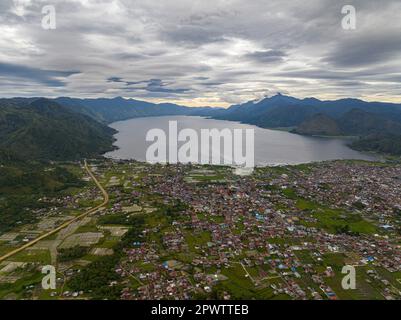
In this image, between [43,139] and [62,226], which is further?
[43,139]

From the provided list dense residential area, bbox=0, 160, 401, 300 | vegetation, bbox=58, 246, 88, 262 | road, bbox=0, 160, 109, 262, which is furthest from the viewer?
road, bbox=0, 160, 109, 262

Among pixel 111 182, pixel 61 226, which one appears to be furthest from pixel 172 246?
pixel 111 182

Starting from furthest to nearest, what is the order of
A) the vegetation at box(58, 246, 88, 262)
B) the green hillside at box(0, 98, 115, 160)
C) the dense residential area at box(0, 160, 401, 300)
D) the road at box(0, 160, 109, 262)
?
1. the green hillside at box(0, 98, 115, 160)
2. the road at box(0, 160, 109, 262)
3. the vegetation at box(58, 246, 88, 262)
4. the dense residential area at box(0, 160, 401, 300)

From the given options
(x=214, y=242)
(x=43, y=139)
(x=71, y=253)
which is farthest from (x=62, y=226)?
(x=43, y=139)

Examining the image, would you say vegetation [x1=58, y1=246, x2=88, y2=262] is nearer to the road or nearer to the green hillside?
the road

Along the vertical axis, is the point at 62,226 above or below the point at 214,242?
above

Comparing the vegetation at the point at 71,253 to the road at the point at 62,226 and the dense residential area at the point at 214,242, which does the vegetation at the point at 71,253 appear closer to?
the dense residential area at the point at 214,242

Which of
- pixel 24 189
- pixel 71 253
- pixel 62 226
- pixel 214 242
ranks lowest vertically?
pixel 71 253

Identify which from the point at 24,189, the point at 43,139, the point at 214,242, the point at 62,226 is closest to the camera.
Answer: the point at 214,242

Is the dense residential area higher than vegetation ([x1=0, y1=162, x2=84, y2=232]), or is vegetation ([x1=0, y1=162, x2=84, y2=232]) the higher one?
vegetation ([x1=0, y1=162, x2=84, y2=232])

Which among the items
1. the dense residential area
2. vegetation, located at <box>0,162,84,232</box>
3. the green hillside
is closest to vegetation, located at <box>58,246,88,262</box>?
the dense residential area

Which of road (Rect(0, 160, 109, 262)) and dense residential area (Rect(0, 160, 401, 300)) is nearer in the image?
dense residential area (Rect(0, 160, 401, 300))

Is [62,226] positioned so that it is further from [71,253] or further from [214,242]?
[214,242]
